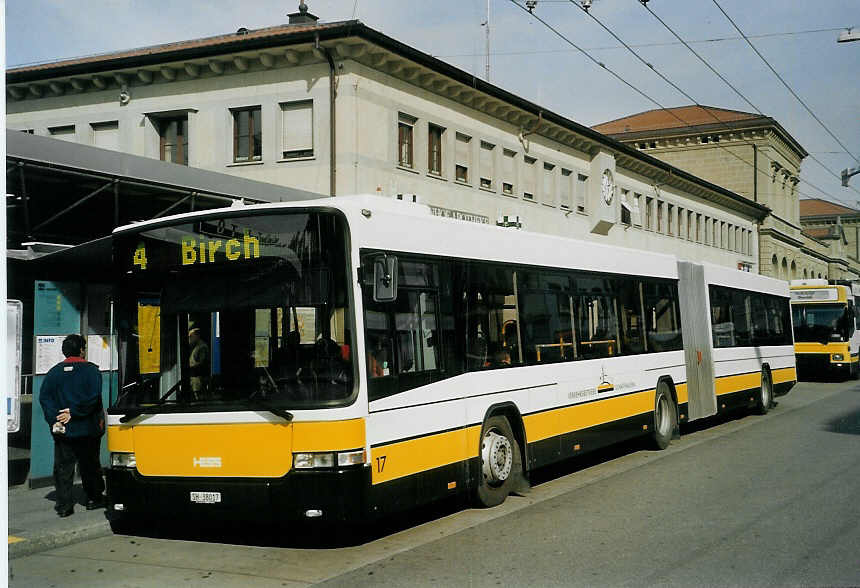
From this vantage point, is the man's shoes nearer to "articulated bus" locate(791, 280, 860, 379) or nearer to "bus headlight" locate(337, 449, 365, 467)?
"bus headlight" locate(337, 449, 365, 467)

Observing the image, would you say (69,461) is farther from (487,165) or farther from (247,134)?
(487,165)

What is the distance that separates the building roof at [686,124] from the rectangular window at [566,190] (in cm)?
2766

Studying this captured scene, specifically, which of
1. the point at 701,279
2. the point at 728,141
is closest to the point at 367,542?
the point at 701,279

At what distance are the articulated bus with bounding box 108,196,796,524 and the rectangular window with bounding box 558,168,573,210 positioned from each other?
29090 millimetres

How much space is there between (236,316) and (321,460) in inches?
55.5

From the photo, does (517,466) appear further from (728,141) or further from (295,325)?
(728,141)

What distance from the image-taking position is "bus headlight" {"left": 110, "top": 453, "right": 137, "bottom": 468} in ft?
29.3

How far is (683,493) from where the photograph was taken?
1109 centimetres

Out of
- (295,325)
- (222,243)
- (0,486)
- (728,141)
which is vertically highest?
(728,141)

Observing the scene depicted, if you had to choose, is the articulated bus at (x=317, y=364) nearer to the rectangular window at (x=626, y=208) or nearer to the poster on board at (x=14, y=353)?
the poster on board at (x=14, y=353)

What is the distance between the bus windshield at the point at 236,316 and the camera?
27.2 ft

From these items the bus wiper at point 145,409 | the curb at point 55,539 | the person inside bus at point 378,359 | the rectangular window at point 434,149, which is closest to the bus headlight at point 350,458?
the person inside bus at point 378,359

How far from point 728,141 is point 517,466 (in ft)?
215

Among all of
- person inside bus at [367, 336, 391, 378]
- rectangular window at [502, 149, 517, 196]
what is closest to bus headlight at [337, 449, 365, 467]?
person inside bus at [367, 336, 391, 378]
